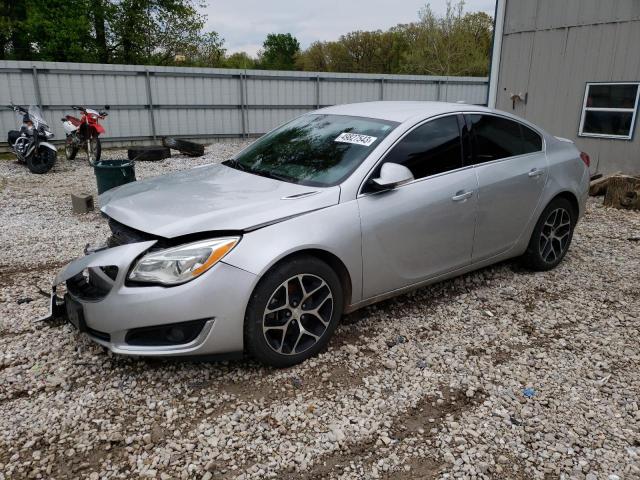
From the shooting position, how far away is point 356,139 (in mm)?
3598

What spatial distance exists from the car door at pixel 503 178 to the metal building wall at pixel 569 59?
18.3ft

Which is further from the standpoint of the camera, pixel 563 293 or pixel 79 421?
pixel 563 293

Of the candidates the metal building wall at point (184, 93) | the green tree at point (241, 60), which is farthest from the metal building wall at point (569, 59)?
the green tree at point (241, 60)

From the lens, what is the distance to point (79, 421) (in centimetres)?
266

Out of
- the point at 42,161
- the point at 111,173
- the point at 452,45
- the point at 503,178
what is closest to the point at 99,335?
the point at 503,178

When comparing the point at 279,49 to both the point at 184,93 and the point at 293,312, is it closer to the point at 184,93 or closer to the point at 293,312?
the point at 184,93

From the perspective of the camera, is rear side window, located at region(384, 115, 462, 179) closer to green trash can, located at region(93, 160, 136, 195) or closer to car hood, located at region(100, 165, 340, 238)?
car hood, located at region(100, 165, 340, 238)

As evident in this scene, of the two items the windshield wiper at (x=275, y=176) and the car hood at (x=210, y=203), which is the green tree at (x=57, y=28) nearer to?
the car hood at (x=210, y=203)

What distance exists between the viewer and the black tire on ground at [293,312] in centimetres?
288

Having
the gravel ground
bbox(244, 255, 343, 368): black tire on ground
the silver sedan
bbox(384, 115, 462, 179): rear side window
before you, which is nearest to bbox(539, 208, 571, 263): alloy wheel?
the silver sedan

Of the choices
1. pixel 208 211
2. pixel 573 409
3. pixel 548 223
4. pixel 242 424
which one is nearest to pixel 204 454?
pixel 242 424

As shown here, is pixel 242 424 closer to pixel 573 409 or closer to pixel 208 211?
pixel 208 211

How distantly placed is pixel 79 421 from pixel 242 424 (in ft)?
2.86

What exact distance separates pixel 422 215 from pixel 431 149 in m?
0.55
